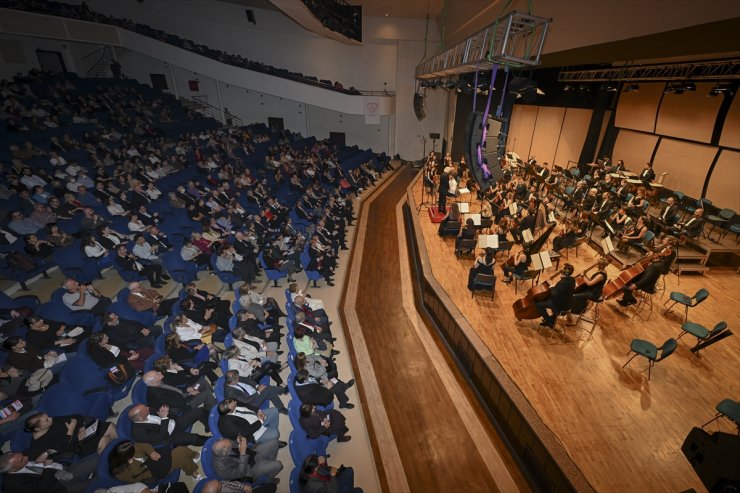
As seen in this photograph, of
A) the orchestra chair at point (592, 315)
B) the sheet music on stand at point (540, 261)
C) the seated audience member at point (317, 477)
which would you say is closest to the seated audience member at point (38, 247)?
the seated audience member at point (317, 477)

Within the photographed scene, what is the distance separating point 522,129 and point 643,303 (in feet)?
45.1

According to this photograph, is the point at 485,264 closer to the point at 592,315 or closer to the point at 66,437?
the point at 592,315

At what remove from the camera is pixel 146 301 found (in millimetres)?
5262

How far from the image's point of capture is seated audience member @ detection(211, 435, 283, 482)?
11.0 ft

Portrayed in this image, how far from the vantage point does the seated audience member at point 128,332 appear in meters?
4.60

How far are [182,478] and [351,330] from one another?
3.42 m

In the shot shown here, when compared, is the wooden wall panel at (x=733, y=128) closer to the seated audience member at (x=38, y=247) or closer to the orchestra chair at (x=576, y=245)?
the orchestra chair at (x=576, y=245)

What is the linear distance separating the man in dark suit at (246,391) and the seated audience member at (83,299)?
2643 mm

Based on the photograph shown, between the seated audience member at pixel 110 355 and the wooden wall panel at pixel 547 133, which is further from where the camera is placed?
the wooden wall panel at pixel 547 133

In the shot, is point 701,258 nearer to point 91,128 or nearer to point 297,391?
point 297,391

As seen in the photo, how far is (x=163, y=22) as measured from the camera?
59.6ft

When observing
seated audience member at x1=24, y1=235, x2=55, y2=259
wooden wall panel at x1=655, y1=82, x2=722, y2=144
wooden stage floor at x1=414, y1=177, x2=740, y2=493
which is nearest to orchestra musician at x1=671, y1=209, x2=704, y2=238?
wooden stage floor at x1=414, y1=177, x2=740, y2=493

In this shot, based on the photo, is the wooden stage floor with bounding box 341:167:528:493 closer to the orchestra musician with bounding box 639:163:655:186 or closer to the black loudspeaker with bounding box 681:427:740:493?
the black loudspeaker with bounding box 681:427:740:493

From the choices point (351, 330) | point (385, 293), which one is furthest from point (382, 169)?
point (351, 330)
